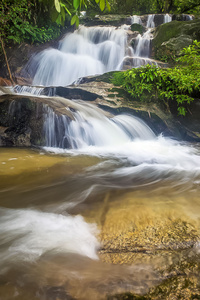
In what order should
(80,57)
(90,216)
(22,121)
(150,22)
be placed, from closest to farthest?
1. (90,216)
2. (22,121)
3. (80,57)
4. (150,22)

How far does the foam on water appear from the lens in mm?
1348

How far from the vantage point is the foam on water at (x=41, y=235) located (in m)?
1.35

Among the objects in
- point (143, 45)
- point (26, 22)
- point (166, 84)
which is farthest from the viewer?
point (143, 45)

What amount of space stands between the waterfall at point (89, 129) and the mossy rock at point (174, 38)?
5.31 meters

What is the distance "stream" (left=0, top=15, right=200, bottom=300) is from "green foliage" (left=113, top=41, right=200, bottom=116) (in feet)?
6.42

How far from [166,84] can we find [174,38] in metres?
5.08

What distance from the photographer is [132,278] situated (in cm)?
107

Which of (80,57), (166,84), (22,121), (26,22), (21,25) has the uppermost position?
(26,22)

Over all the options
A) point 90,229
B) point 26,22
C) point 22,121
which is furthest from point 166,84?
point 26,22

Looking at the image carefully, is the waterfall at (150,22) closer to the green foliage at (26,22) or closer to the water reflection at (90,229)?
the green foliage at (26,22)

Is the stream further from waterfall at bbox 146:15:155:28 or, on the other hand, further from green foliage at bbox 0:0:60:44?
waterfall at bbox 146:15:155:28

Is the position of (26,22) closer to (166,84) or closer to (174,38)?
(174,38)

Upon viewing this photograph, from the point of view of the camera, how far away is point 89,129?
5.32 m

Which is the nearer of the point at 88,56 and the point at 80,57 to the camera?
the point at 80,57
